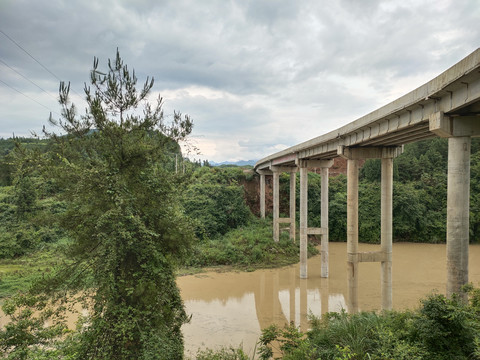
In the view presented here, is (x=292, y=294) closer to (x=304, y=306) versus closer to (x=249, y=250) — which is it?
(x=304, y=306)

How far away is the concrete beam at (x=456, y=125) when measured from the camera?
7.53 meters

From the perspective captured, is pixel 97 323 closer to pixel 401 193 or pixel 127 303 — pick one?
pixel 127 303

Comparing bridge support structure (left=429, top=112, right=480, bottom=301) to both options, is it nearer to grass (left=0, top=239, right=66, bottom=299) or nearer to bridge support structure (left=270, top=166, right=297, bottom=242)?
grass (left=0, top=239, right=66, bottom=299)

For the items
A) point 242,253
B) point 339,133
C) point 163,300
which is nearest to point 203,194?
point 242,253

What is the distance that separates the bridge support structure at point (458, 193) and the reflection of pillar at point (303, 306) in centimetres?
679

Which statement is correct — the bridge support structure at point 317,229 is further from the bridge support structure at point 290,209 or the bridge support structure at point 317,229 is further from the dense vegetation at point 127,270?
the dense vegetation at point 127,270

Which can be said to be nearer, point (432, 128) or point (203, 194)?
point (432, 128)

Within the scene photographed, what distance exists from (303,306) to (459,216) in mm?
9692

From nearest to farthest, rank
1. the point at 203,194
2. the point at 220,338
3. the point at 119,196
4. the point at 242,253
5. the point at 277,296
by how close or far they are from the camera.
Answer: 1. the point at 119,196
2. the point at 220,338
3. the point at 277,296
4. the point at 242,253
5. the point at 203,194

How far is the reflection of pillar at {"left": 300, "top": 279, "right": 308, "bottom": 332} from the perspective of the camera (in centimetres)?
1306

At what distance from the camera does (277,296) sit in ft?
54.7

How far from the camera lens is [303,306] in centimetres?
1530

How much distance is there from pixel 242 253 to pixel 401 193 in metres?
17.6

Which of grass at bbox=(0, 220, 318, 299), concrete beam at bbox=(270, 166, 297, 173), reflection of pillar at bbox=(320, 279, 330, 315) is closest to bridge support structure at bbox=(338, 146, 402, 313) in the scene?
reflection of pillar at bbox=(320, 279, 330, 315)
